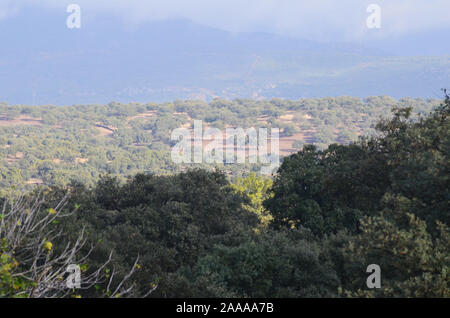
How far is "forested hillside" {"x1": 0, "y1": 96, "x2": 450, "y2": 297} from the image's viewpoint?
1009 centimetres

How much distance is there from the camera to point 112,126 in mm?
190000

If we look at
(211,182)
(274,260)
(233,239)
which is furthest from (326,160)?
(274,260)

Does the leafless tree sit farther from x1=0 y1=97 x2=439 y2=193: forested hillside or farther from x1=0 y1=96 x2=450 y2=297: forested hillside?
x1=0 y1=97 x2=439 y2=193: forested hillside

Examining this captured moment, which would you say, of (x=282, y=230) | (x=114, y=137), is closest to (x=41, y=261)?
(x=282, y=230)

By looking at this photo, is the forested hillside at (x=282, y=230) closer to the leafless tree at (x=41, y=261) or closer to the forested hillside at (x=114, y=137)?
the leafless tree at (x=41, y=261)

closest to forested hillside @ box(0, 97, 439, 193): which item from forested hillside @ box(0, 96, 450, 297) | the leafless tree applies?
forested hillside @ box(0, 96, 450, 297)

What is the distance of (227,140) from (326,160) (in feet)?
467

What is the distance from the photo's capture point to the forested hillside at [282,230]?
10.1m

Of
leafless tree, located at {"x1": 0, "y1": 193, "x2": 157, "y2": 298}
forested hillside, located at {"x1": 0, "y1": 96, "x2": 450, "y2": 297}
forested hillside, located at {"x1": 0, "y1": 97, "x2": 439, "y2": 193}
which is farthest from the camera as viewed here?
forested hillside, located at {"x1": 0, "y1": 97, "x2": 439, "y2": 193}

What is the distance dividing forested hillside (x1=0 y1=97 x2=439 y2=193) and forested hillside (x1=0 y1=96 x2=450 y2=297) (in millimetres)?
76005

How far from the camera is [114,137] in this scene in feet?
571

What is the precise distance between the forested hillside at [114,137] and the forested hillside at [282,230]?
249ft

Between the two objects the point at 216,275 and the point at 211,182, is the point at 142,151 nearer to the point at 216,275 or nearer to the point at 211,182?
the point at 211,182
